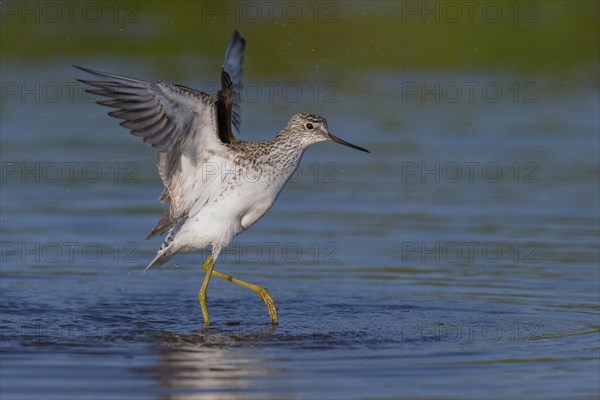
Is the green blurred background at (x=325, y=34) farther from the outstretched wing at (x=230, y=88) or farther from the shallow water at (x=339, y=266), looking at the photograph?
the outstretched wing at (x=230, y=88)

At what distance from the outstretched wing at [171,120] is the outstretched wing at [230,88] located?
0.21 meters

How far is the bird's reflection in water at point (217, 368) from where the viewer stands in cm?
837

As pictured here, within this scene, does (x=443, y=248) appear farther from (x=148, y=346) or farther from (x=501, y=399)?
(x=501, y=399)

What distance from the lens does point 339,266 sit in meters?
13.0

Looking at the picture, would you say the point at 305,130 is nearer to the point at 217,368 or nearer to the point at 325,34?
the point at 217,368

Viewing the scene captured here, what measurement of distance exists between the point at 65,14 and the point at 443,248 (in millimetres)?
16795

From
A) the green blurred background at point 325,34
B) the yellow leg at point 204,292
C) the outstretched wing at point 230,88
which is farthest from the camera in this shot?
the green blurred background at point 325,34

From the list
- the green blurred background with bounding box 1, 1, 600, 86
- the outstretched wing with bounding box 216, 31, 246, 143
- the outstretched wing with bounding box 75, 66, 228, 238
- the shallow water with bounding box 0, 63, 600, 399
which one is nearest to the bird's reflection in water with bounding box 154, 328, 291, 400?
the shallow water with bounding box 0, 63, 600, 399

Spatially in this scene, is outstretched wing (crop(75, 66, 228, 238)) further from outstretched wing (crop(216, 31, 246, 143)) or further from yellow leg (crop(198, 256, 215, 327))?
yellow leg (crop(198, 256, 215, 327))

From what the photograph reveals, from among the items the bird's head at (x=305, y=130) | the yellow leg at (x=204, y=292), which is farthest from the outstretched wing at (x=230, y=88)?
the yellow leg at (x=204, y=292)

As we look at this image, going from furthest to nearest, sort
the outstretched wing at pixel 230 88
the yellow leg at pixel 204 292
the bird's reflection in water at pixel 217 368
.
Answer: the yellow leg at pixel 204 292 < the outstretched wing at pixel 230 88 < the bird's reflection in water at pixel 217 368

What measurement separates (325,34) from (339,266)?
14188 mm

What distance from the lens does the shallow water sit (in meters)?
8.90

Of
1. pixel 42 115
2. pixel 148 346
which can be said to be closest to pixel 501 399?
pixel 148 346
